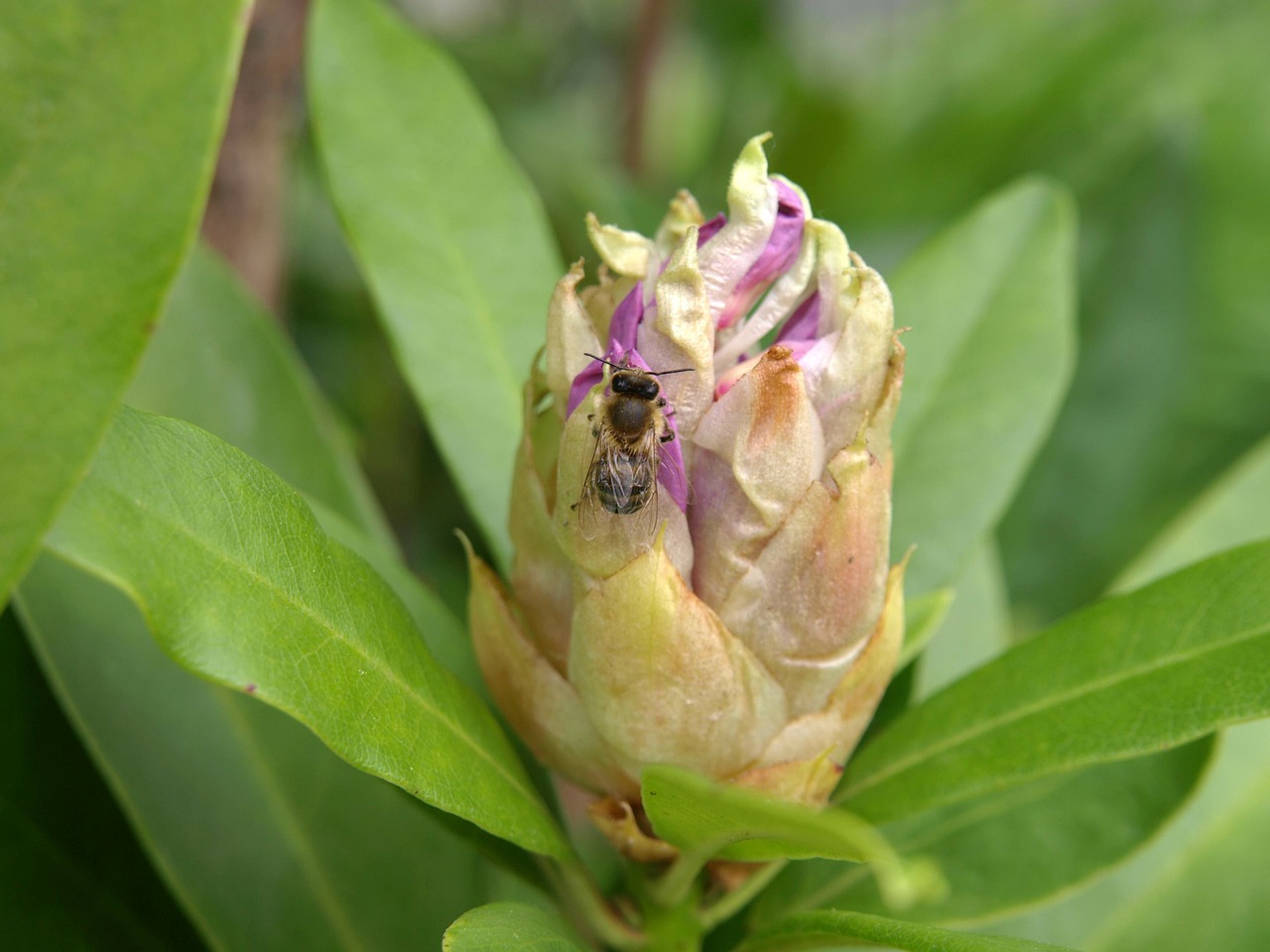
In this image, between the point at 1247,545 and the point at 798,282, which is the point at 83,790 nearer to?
the point at 798,282

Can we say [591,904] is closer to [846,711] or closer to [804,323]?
[846,711]

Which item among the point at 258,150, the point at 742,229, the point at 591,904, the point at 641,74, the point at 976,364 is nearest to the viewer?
the point at 742,229

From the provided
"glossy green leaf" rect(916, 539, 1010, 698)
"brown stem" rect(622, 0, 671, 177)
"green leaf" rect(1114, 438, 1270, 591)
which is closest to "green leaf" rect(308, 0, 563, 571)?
"glossy green leaf" rect(916, 539, 1010, 698)

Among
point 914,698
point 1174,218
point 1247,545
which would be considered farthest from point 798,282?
point 1174,218

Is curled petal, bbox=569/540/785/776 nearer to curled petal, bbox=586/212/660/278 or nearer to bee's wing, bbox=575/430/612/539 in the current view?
bee's wing, bbox=575/430/612/539

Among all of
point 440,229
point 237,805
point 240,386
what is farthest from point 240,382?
point 237,805

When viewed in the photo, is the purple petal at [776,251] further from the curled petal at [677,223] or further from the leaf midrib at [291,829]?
the leaf midrib at [291,829]

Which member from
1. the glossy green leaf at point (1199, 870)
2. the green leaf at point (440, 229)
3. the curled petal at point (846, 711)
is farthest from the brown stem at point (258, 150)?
the glossy green leaf at point (1199, 870)
